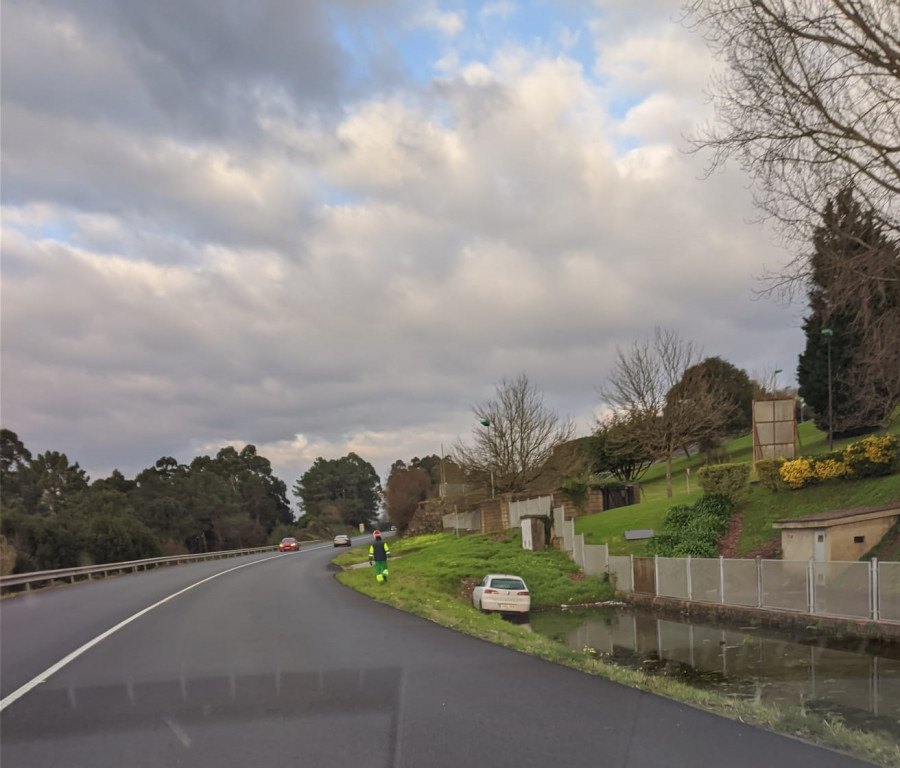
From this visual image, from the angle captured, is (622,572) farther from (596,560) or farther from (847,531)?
(847,531)

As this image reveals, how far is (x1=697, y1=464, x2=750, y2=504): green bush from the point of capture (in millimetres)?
29688

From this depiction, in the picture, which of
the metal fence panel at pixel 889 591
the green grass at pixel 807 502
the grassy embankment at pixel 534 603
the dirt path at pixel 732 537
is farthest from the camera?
the dirt path at pixel 732 537

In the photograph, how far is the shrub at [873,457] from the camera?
25938mm

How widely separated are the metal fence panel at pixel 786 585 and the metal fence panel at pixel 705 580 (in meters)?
1.98

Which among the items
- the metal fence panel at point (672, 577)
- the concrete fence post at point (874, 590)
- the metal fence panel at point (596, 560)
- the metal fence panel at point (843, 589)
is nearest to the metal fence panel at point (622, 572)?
the metal fence panel at point (596, 560)

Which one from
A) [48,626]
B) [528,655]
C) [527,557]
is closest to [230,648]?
[528,655]

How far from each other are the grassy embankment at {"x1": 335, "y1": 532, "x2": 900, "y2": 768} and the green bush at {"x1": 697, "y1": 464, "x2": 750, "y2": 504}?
18.0ft

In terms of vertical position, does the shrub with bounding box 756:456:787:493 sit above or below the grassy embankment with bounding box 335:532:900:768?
above

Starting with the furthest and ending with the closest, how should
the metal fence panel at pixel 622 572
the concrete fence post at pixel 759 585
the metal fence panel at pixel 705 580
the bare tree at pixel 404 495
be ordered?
the bare tree at pixel 404 495 < the metal fence panel at pixel 622 572 < the metal fence panel at pixel 705 580 < the concrete fence post at pixel 759 585

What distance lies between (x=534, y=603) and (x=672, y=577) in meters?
5.76

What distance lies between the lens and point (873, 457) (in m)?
26.2

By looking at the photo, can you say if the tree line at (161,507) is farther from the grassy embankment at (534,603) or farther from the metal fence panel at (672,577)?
A: the metal fence panel at (672,577)

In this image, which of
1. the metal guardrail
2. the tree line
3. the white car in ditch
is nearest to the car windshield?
the white car in ditch

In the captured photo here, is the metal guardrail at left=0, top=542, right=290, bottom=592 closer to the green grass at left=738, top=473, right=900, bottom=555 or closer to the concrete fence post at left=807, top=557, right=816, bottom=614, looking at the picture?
the green grass at left=738, top=473, right=900, bottom=555
